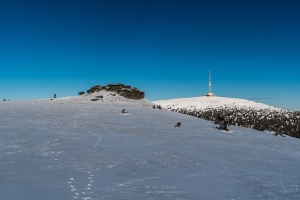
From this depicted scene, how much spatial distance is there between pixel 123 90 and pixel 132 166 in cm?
2009

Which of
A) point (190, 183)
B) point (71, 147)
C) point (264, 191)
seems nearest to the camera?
point (264, 191)

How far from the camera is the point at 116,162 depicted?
6469mm

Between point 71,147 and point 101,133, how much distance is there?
2490 millimetres

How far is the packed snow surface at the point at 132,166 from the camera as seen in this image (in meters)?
4.55

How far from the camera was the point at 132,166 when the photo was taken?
6.20 metres

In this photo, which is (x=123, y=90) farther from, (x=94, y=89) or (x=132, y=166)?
(x=132, y=166)

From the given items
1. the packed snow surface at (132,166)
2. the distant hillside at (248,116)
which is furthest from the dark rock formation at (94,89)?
the packed snow surface at (132,166)

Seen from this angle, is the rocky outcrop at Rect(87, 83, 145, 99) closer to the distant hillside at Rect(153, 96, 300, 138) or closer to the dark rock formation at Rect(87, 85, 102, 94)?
the dark rock formation at Rect(87, 85, 102, 94)

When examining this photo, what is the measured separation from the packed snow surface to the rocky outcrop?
573 inches

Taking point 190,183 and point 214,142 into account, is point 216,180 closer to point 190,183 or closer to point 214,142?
point 190,183

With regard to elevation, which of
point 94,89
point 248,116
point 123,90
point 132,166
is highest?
point 94,89

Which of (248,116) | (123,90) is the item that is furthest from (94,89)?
(248,116)

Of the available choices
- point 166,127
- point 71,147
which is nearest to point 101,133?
point 71,147

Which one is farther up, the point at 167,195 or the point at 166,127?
the point at 166,127
